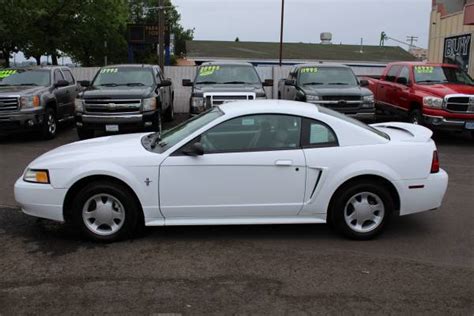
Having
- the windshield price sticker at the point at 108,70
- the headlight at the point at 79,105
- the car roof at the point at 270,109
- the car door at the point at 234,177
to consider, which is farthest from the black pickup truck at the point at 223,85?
the car door at the point at 234,177

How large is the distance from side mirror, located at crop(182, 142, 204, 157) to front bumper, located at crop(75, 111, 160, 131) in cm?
653

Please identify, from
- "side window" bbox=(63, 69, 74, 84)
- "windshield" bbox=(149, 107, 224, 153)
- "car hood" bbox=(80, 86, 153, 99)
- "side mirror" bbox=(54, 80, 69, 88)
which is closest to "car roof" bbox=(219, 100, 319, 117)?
"windshield" bbox=(149, 107, 224, 153)

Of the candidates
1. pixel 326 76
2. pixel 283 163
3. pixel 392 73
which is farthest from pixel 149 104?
pixel 392 73

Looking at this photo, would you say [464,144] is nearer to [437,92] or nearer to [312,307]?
[437,92]

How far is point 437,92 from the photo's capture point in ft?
39.9

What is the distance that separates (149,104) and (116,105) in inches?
28.6

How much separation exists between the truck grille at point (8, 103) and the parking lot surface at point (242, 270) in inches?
245

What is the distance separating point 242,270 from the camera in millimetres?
4699

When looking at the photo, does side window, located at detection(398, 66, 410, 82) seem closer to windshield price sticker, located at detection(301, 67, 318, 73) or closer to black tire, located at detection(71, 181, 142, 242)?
windshield price sticker, located at detection(301, 67, 318, 73)

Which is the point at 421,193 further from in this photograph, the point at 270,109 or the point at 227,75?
the point at 227,75

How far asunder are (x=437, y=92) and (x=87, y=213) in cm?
948

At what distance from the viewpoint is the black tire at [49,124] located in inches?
493

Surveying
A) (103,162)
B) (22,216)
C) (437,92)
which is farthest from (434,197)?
(437,92)

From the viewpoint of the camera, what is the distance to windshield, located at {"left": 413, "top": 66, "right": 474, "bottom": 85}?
13.3 meters
